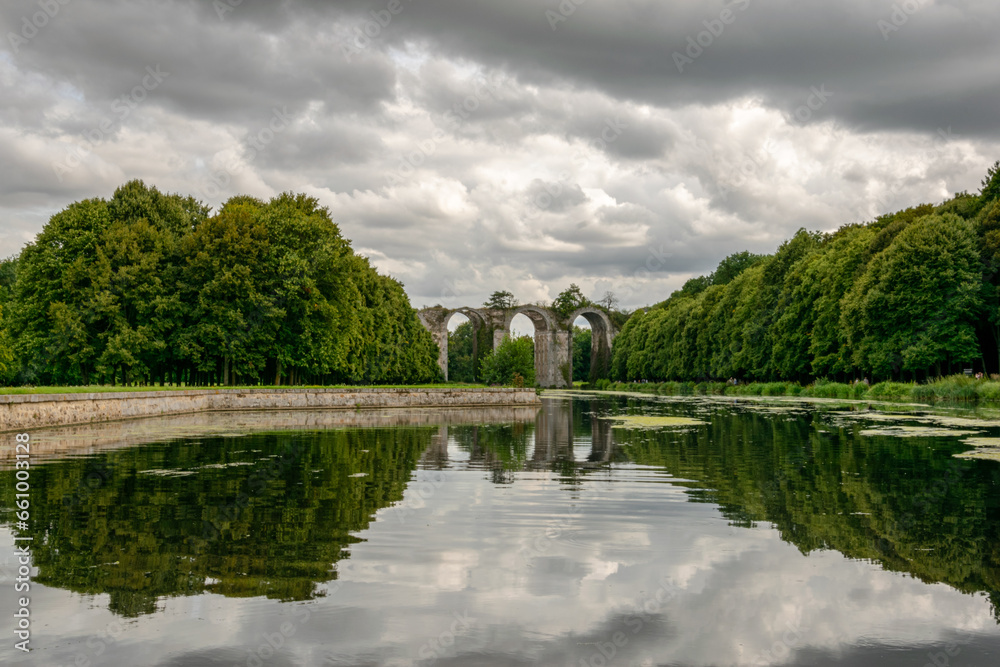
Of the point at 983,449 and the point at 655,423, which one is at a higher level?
the point at 983,449

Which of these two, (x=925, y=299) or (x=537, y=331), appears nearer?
(x=925, y=299)

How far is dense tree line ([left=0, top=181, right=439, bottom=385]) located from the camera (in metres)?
38.3

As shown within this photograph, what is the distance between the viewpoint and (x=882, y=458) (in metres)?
14.2

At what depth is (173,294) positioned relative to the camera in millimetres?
40031

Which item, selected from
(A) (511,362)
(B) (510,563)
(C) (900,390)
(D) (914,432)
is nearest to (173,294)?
(A) (511,362)

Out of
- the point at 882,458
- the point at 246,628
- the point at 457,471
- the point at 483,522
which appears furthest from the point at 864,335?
the point at 246,628

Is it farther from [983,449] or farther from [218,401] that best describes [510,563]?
[218,401]

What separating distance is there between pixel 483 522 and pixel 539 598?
282 cm

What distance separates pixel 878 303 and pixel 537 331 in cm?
6686

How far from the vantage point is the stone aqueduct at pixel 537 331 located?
101 m

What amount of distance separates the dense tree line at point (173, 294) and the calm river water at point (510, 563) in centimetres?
2678

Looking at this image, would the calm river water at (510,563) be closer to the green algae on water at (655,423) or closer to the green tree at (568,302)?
the green algae on water at (655,423)

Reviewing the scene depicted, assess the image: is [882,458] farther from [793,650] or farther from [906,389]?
[906,389]

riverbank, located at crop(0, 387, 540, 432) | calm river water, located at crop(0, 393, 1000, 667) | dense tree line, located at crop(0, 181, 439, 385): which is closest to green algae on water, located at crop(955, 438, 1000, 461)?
calm river water, located at crop(0, 393, 1000, 667)
